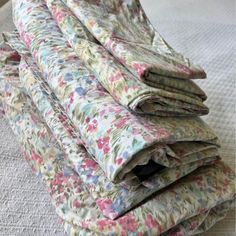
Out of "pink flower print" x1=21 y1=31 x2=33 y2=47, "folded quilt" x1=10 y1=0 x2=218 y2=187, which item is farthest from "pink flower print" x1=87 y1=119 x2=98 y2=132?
"pink flower print" x1=21 y1=31 x2=33 y2=47

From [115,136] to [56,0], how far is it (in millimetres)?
412

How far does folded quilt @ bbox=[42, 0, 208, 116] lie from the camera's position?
25.7 inches

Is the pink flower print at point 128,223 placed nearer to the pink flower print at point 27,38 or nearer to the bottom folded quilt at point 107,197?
the bottom folded quilt at point 107,197

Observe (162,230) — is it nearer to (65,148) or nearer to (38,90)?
(65,148)

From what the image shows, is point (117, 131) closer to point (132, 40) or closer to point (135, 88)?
point (135, 88)

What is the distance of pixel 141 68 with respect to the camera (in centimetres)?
67

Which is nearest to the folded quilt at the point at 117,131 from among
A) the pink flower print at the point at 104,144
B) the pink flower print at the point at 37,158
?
the pink flower print at the point at 104,144

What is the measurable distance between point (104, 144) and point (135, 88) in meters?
0.09

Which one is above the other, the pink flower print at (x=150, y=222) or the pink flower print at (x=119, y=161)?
the pink flower print at (x=119, y=161)

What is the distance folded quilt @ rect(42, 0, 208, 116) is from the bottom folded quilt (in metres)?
0.10

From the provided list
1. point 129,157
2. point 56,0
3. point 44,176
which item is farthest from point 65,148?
point 56,0

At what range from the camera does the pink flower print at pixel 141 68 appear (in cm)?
66

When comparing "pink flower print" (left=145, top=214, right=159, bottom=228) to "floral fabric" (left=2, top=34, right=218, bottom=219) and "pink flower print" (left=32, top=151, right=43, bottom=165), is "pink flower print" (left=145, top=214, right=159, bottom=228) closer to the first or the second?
"floral fabric" (left=2, top=34, right=218, bottom=219)

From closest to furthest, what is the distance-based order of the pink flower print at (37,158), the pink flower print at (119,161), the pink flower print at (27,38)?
the pink flower print at (119,161) < the pink flower print at (37,158) < the pink flower print at (27,38)
